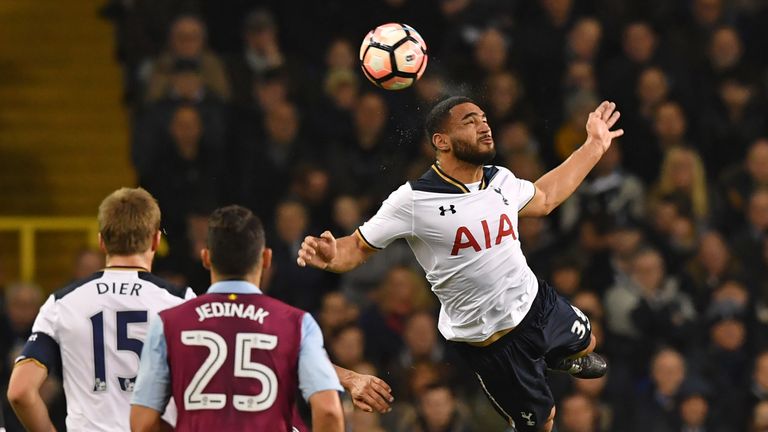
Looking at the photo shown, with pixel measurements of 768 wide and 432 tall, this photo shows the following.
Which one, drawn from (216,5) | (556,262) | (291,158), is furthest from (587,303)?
(216,5)

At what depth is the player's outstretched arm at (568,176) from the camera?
7.86 m

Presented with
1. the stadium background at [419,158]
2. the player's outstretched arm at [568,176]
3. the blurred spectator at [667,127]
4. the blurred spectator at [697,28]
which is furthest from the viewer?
the blurred spectator at [697,28]

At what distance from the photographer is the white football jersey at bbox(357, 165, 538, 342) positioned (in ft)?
24.6

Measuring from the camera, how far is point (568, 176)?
7977mm

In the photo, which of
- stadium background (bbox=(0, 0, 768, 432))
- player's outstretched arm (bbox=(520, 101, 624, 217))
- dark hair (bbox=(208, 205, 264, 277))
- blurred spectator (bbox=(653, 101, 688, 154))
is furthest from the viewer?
blurred spectator (bbox=(653, 101, 688, 154))

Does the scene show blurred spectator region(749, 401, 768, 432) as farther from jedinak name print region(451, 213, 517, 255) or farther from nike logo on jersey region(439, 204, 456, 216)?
nike logo on jersey region(439, 204, 456, 216)

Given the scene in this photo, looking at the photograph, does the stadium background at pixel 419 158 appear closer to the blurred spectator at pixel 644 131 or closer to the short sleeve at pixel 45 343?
the blurred spectator at pixel 644 131

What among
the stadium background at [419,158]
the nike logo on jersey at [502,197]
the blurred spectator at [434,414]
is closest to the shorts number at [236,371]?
the nike logo on jersey at [502,197]

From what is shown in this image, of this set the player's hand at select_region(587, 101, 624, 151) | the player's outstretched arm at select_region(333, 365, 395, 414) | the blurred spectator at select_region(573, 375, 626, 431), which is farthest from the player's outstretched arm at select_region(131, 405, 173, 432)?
the blurred spectator at select_region(573, 375, 626, 431)

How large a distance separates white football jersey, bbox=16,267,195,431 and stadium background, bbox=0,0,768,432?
4041 millimetres

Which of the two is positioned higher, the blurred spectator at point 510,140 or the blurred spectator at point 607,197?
the blurred spectator at point 510,140

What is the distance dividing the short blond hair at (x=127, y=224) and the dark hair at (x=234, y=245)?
31.2 inches

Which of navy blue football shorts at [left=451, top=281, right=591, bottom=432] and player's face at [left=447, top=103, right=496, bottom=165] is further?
navy blue football shorts at [left=451, top=281, right=591, bottom=432]

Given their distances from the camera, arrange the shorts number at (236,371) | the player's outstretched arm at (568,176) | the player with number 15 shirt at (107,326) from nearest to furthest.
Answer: the shorts number at (236,371)
the player with number 15 shirt at (107,326)
the player's outstretched arm at (568,176)
